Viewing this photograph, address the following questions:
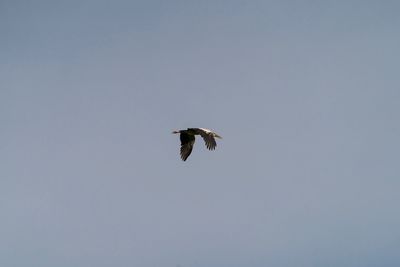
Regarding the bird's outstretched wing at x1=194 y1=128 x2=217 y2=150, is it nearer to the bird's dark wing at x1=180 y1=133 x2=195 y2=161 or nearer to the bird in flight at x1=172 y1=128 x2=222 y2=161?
the bird in flight at x1=172 y1=128 x2=222 y2=161

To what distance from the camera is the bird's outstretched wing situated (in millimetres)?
32156

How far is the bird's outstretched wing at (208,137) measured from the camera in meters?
32.2

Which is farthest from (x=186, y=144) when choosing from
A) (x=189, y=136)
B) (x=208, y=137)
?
(x=208, y=137)

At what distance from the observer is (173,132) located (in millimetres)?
36938

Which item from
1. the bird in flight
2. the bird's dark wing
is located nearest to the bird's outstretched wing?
the bird in flight

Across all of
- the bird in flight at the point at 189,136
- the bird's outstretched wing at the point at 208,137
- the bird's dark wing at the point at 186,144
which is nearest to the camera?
the bird's outstretched wing at the point at 208,137

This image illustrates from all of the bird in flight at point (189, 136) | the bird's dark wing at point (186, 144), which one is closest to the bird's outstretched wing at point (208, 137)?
the bird in flight at point (189, 136)

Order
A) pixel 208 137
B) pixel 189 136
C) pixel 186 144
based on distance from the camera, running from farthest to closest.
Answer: pixel 186 144 → pixel 189 136 → pixel 208 137

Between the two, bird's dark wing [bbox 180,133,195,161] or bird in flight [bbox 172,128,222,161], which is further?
bird's dark wing [bbox 180,133,195,161]

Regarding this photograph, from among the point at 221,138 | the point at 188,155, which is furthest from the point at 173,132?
the point at 221,138

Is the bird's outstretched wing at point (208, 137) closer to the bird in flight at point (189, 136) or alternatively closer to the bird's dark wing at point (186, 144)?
the bird in flight at point (189, 136)

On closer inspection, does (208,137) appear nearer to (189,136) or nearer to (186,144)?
(189,136)

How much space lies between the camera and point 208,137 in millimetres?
32906

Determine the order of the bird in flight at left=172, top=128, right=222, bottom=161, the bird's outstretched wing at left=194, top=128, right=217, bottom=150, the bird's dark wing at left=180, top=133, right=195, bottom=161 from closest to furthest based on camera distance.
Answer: the bird's outstretched wing at left=194, top=128, right=217, bottom=150
the bird in flight at left=172, top=128, right=222, bottom=161
the bird's dark wing at left=180, top=133, right=195, bottom=161
